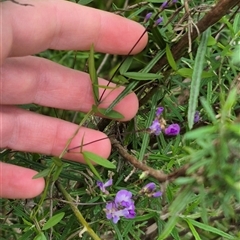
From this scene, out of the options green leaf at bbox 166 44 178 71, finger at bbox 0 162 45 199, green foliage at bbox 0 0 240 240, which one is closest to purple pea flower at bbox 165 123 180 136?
green foliage at bbox 0 0 240 240

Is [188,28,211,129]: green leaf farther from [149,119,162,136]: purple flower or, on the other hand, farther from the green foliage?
[149,119,162,136]: purple flower

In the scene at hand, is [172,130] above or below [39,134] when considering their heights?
above

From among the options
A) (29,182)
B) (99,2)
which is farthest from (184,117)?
(99,2)

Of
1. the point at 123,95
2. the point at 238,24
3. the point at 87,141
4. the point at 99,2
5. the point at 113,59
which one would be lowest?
the point at 113,59

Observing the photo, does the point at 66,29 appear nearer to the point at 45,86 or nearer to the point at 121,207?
the point at 45,86

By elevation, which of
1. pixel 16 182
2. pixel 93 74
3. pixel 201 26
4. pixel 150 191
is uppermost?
pixel 201 26

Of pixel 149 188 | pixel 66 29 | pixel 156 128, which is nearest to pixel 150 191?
pixel 149 188

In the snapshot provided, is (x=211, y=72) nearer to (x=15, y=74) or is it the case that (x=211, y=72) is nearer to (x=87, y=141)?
(x=87, y=141)
